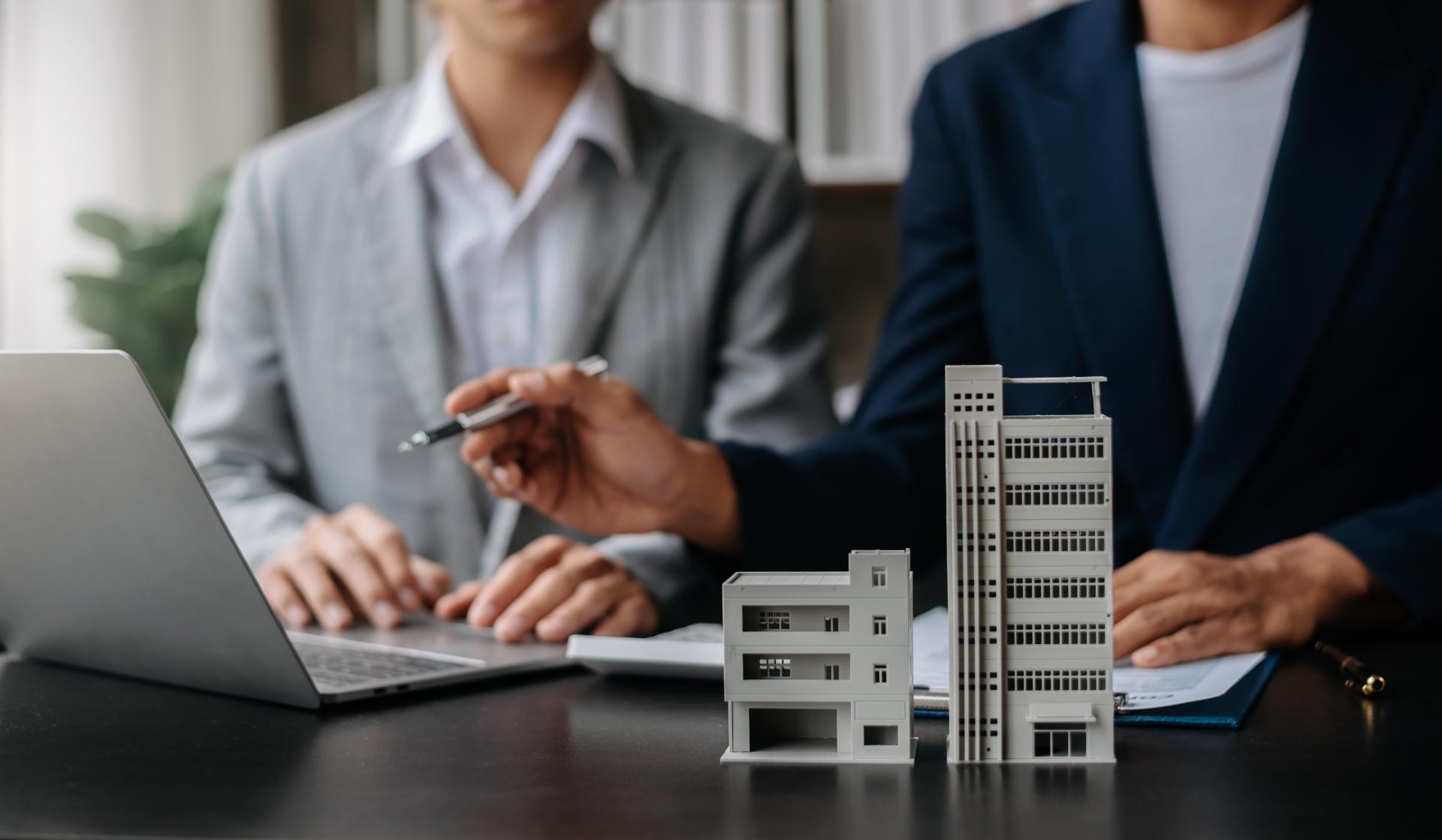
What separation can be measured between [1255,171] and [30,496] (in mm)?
1124

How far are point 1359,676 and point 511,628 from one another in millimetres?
576

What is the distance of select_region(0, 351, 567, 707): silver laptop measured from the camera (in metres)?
0.69

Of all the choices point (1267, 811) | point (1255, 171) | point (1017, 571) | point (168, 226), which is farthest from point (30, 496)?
point (168, 226)

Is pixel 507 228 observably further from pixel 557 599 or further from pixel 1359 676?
pixel 1359 676

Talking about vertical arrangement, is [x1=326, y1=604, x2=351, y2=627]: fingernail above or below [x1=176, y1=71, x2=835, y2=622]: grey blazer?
below

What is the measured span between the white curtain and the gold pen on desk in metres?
2.45

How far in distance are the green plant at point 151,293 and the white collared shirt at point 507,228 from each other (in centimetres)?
110

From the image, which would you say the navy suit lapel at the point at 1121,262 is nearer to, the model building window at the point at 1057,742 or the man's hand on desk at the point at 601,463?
the man's hand on desk at the point at 601,463

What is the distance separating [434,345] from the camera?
1.56m

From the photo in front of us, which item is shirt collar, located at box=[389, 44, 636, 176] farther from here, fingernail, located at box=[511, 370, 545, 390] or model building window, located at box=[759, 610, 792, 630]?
model building window, located at box=[759, 610, 792, 630]

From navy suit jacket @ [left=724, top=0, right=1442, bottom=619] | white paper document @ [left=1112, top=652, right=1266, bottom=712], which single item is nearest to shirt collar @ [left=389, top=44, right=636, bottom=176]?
navy suit jacket @ [left=724, top=0, right=1442, bottom=619]

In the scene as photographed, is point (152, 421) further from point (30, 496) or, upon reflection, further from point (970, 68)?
point (970, 68)

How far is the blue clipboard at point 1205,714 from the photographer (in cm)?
70

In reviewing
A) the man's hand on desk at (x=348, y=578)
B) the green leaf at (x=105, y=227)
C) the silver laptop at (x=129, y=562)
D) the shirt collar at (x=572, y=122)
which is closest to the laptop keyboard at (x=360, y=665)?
the silver laptop at (x=129, y=562)
